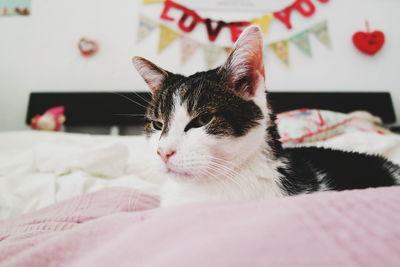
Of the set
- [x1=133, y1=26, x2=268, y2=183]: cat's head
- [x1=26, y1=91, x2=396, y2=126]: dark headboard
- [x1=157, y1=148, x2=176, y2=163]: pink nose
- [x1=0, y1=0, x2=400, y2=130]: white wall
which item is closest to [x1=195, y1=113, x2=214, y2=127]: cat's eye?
[x1=133, y1=26, x2=268, y2=183]: cat's head

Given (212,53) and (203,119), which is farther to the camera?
(212,53)

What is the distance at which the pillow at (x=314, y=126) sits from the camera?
1.42 m

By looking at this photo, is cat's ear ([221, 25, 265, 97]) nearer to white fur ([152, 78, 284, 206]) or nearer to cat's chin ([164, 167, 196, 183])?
white fur ([152, 78, 284, 206])

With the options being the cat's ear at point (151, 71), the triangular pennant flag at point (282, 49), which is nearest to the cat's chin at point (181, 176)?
the cat's ear at point (151, 71)

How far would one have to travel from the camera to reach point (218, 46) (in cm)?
217

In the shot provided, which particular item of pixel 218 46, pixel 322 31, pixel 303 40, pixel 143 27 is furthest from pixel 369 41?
pixel 143 27

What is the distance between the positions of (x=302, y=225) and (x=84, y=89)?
7.43 ft

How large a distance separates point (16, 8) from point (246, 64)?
2.51 m

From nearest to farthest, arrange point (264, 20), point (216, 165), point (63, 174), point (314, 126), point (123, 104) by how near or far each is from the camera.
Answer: point (216, 165) < point (63, 174) < point (314, 126) < point (123, 104) < point (264, 20)

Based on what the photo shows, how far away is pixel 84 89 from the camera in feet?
7.03

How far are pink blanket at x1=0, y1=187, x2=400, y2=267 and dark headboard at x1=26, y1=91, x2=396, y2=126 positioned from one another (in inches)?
69.3

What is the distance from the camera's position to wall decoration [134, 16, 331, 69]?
216cm

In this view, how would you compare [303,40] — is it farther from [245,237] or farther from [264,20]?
[245,237]

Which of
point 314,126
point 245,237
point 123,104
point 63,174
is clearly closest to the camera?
point 245,237
